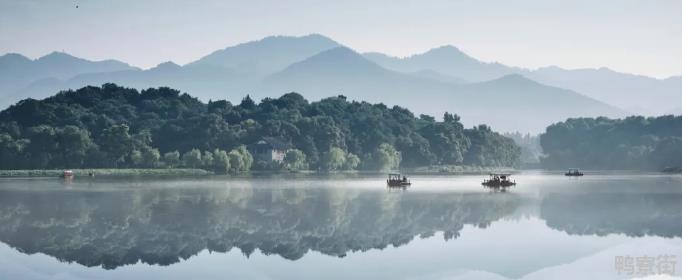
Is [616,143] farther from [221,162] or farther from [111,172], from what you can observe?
[111,172]

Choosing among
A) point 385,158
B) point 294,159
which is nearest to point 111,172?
point 294,159

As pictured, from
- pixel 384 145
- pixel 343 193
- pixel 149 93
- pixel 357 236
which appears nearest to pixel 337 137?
pixel 384 145

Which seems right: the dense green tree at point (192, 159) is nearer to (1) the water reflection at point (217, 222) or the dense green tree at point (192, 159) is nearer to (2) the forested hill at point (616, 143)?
(1) the water reflection at point (217, 222)

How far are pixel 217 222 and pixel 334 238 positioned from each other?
23.5ft

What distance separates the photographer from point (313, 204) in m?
44.6

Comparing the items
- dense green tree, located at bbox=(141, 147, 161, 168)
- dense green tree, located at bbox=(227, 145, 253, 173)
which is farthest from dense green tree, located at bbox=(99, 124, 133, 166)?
dense green tree, located at bbox=(227, 145, 253, 173)

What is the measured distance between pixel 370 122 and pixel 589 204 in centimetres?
8808

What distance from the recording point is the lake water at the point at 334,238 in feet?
74.6

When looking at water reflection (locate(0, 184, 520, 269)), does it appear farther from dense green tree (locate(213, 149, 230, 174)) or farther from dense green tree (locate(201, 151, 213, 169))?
dense green tree (locate(213, 149, 230, 174))

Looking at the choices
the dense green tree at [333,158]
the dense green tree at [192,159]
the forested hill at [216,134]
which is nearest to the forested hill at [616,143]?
the forested hill at [216,134]

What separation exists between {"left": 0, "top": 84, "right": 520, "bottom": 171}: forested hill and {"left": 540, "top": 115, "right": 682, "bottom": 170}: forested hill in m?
14.6

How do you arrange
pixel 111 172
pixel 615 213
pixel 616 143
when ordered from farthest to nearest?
pixel 616 143
pixel 111 172
pixel 615 213

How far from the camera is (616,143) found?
498 ft

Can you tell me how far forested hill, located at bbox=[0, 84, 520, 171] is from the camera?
95.4 m
